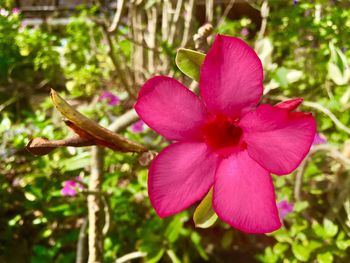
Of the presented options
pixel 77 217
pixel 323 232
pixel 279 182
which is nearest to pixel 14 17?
pixel 77 217

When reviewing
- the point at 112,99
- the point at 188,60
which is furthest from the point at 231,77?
the point at 112,99

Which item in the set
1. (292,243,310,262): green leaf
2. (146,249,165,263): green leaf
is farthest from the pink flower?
(292,243,310,262): green leaf

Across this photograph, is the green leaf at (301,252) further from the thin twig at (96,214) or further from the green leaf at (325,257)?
the thin twig at (96,214)

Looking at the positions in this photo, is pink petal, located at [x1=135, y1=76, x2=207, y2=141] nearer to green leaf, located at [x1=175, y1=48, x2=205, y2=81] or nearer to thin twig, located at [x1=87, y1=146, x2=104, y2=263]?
green leaf, located at [x1=175, y1=48, x2=205, y2=81]

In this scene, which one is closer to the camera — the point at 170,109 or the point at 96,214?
the point at 170,109

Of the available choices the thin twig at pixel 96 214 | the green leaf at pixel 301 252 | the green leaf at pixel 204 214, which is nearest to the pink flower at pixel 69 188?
the thin twig at pixel 96 214

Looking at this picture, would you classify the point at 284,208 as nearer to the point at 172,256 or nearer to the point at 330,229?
the point at 330,229
